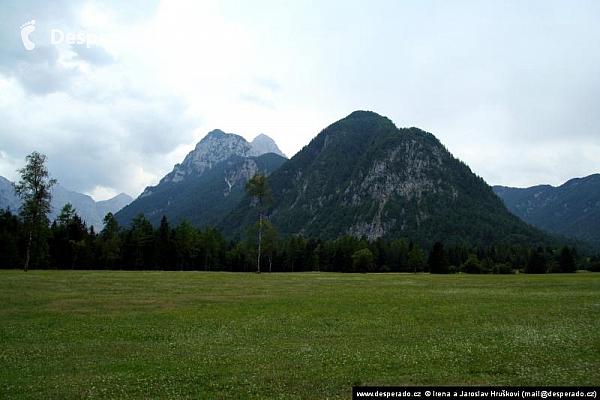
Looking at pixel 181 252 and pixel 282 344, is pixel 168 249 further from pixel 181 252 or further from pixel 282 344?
pixel 282 344

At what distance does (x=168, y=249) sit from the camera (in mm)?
132250

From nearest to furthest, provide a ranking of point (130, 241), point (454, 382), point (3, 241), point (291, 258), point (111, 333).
Result: point (454, 382), point (111, 333), point (3, 241), point (130, 241), point (291, 258)

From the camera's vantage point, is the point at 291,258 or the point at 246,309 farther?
the point at 291,258

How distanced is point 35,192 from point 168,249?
5949 cm

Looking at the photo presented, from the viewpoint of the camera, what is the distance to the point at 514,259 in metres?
192

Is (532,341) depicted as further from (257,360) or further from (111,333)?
(111,333)

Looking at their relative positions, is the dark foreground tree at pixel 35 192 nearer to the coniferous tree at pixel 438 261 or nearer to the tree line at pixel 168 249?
the tree line at pixel 168 249

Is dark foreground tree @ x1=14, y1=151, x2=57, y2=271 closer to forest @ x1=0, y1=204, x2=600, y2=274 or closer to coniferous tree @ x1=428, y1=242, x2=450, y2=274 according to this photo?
forest @ x1=0, y1=204, x2=600, y2=274

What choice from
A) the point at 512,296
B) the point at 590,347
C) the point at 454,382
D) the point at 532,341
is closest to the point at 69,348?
the point at 454,382

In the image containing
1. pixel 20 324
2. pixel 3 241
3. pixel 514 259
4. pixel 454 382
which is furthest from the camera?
pixel 514 259

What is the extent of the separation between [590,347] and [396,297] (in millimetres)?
21949

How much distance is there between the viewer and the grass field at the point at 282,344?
48.7 feet

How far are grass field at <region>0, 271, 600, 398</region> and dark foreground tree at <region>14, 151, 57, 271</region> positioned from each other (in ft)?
142

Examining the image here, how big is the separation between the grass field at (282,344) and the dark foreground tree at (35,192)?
4326 cm
